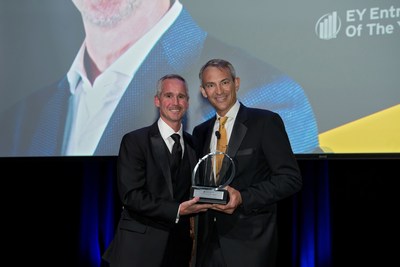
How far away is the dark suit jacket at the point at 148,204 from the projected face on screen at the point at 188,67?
1213 mm

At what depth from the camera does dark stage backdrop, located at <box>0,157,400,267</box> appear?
3594mm

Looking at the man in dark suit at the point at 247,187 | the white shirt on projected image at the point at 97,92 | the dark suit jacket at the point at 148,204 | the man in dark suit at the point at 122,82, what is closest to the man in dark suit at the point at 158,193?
the dark suit jacket at the point at 148,204

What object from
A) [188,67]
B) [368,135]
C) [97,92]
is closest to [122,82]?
[97,92]

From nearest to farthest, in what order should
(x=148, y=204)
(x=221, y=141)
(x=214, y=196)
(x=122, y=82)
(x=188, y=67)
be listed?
(x=214, y=196) → (x=148, y=204) → (x=221, y=141) → (x=188, y=67) → (x=122, y=82)

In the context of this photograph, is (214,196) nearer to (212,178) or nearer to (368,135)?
(212,178)

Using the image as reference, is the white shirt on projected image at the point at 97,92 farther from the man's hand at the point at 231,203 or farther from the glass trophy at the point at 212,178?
the man's hand at the point at 231,203

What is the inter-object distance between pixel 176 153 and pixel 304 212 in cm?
169

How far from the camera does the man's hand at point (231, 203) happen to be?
7.02 feet

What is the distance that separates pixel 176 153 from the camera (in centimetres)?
238

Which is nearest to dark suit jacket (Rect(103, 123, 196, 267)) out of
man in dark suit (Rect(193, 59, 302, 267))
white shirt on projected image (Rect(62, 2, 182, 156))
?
man in dark suit (Rect(193, 59, 302, 267))

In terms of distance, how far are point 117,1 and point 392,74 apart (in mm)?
2007

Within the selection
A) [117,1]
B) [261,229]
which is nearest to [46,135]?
[117,1]

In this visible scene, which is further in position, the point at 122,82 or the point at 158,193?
the point at 122,82

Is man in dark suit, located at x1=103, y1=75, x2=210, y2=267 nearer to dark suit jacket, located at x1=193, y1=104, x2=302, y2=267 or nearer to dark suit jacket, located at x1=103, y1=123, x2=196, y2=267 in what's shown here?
dark suit jacket, located at x1=103, y1=123, x2=196, y2=267
